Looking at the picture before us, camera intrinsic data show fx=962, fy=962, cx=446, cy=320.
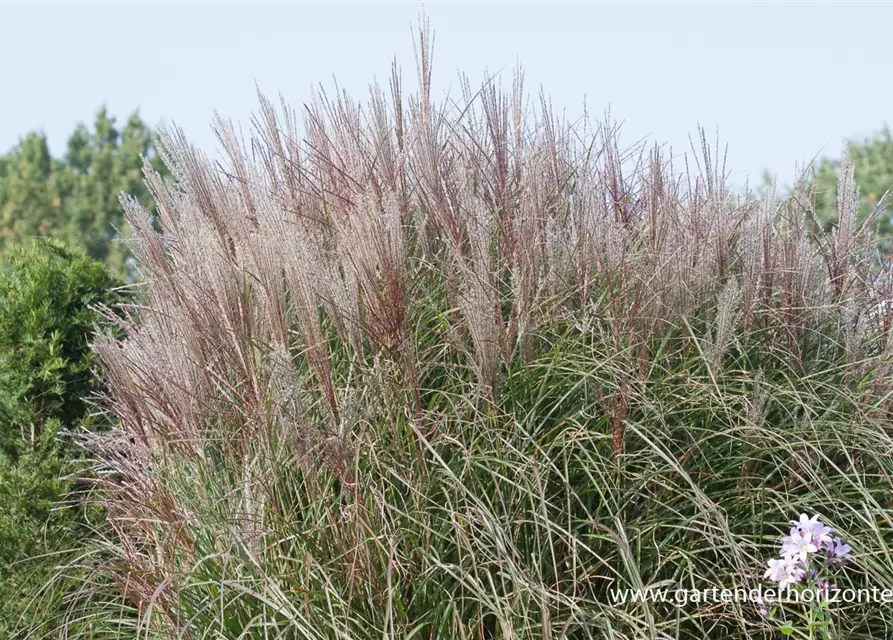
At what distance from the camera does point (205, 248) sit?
2.65 metres

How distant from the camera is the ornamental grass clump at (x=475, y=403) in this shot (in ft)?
8.09

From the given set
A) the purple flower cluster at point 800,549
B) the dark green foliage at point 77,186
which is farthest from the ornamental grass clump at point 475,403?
the dark green foliage at point 77,186

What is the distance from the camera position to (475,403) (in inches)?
106

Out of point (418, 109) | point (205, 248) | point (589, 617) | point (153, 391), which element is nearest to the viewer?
point (589, 617)

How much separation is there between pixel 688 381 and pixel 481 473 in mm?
678

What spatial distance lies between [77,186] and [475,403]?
27.1 metres

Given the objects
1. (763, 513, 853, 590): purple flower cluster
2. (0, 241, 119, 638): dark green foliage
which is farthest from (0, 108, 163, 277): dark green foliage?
(763, 513, 853, 590): purple flower cluster

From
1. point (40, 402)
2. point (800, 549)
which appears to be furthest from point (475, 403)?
point (40, 402)

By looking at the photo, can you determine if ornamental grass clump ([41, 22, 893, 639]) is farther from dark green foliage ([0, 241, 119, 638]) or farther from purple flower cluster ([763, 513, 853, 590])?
dark green foliage ([0, 241, 119, 638])

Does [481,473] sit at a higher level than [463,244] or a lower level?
lower

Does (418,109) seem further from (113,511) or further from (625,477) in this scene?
(113,511)

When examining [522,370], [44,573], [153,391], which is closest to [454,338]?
[522,370]

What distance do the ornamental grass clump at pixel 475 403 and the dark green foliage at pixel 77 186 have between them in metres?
22.8

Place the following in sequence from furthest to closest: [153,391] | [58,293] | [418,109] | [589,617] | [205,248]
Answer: [58,293]
[418,109]
[153,391]
[205,248]
[589,617]
